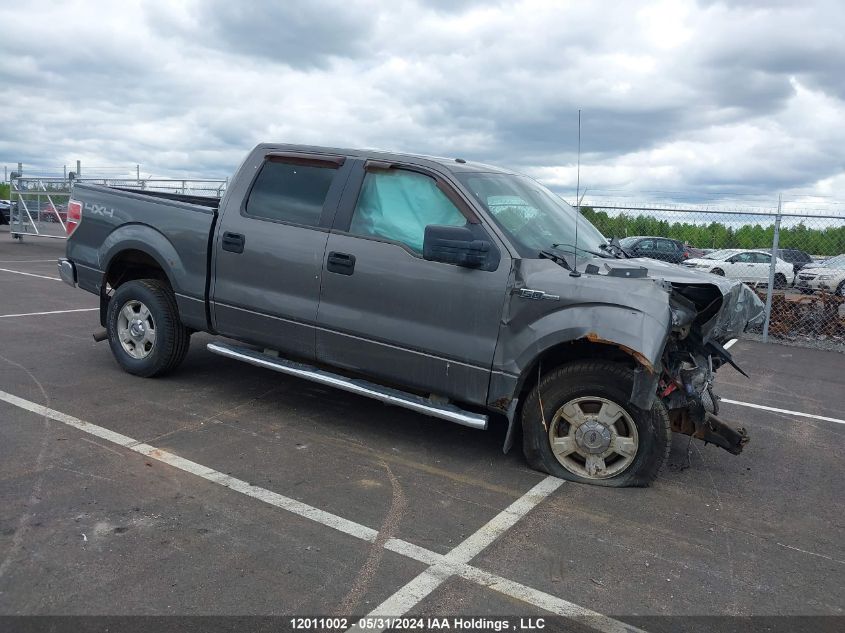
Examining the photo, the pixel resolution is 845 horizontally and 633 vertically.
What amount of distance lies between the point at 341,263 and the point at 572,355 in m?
1.68

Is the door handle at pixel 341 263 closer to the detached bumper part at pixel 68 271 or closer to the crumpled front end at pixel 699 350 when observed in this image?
the crumpled front end at pixel 699 350

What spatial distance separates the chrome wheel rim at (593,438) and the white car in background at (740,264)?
17245 mm

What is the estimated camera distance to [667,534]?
3969mm

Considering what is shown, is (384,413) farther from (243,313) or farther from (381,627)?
(381,627)

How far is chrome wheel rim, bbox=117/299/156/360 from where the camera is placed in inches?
A: 243

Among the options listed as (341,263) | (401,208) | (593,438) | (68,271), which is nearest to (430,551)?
(593,438)

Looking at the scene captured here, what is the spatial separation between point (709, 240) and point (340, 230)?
21108mm

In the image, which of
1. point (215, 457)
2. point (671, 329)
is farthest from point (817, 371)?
point (215, 457)

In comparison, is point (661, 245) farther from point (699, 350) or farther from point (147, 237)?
point (147, 237)

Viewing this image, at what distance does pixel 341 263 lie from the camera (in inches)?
199

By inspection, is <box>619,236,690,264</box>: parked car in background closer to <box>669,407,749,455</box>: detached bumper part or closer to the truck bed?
<box>669,407,749,455</box>: detached bumper part

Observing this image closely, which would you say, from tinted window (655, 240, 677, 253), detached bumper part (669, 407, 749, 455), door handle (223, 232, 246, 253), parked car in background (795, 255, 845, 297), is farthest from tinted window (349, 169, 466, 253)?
parked car in background (795, 255, 845, 297)

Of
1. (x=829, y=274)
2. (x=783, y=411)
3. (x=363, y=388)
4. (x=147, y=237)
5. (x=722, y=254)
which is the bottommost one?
(x=783, y=411)

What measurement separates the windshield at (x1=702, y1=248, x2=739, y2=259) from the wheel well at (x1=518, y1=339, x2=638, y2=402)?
68.5 ft
